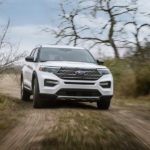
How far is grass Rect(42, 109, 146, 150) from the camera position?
9305 mm

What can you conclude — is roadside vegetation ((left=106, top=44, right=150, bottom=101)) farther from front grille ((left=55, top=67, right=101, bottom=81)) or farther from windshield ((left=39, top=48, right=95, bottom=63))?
front grille ((left=55, top=67, right=101, bottom=81))

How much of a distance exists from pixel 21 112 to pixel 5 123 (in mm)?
2869

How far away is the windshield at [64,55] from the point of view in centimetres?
1785

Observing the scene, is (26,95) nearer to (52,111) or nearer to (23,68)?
(23,68)

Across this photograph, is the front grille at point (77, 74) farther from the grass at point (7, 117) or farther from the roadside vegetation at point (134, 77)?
the roadside vegetation at point (134, 77)

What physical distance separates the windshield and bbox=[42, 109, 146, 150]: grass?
466 cm

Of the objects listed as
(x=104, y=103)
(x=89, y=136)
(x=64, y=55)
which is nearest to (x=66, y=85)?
(x=104, y=103)

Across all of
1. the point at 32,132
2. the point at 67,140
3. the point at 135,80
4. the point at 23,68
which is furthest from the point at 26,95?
the point at 67,140

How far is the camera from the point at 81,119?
13086 mm

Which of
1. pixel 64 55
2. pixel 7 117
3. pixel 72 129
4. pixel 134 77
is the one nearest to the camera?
pixel 72 129

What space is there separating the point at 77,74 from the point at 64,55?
1.56 meters

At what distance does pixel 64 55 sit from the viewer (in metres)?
18.1

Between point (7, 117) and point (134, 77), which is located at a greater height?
point (7, 117)

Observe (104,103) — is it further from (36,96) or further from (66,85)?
(36,96)
